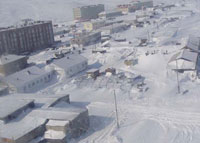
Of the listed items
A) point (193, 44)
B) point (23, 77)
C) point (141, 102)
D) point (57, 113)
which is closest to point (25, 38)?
point (23, 77)

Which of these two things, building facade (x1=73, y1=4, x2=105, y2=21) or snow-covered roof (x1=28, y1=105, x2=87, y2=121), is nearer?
snow-covered roof (x1=28, y1=105, x2=87, y2=121)

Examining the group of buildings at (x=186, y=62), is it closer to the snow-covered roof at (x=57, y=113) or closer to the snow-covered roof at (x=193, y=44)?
the snow-covered roof at (x=193, y=44)

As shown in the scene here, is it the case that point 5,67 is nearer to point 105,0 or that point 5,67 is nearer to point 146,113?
point 146,113

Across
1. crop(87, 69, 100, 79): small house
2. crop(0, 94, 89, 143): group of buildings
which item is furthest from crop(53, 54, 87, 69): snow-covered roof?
crop(0, 94, 89, 143): group of buildings

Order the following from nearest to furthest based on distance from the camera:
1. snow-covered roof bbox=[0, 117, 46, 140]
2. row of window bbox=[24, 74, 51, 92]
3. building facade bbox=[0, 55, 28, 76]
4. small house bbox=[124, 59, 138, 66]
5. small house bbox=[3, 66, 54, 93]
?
1. snow-covered roof bbox=[0, 117, 46, 140]
2. small house bbox=[3, 66, 54, 93]
3. row of window bbox=[24, 74, 51, 92]
4. small house bbox=[124, 59, 138, 66]
5. building facade bbox=[0, 55, 28, 76]

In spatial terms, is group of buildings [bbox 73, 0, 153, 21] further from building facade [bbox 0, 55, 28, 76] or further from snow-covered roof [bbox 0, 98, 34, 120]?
snow-covered roof [bbox 0, 98, 34, 120]

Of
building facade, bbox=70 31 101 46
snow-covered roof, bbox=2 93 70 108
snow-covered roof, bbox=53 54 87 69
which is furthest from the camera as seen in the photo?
building facade, bbox=70 31 101 46

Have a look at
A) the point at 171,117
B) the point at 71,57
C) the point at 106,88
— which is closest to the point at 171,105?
the point at 171,117
